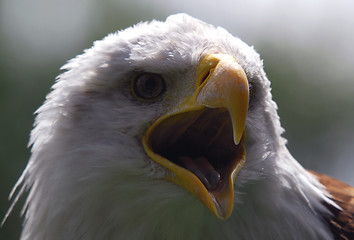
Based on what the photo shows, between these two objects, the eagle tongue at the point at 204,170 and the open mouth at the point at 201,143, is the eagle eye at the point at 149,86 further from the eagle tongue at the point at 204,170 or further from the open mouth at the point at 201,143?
the eagle tongue at the point at 204,170

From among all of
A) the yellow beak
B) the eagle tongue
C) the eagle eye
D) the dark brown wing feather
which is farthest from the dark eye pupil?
the dark brown wing feather

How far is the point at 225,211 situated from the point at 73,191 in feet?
2.18

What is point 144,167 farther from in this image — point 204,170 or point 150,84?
point 150,84

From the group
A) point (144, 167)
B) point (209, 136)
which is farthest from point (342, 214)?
point (144, 167)

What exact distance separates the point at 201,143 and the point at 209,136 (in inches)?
2.1

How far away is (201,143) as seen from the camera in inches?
78.2

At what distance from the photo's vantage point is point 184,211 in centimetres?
177

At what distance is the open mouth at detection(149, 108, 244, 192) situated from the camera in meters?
1.78

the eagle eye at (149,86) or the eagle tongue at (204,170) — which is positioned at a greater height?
the eagle eye at (149,86)

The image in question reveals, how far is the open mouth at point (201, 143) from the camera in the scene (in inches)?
70.0

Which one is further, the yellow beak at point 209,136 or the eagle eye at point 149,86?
the eagle eye at point 149,86

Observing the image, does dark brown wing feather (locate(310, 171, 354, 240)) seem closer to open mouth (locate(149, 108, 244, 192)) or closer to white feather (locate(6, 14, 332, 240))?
white feather (locate(6, 14, 332, 240))

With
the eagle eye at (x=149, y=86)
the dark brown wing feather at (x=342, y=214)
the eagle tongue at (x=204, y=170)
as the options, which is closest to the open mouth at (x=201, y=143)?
the eagle tongue at (x=204, y=170)

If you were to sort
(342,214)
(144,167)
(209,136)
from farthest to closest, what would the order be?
(342,214) < (209,136) < (144,167)
